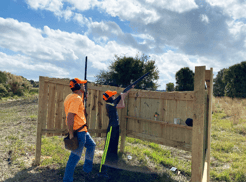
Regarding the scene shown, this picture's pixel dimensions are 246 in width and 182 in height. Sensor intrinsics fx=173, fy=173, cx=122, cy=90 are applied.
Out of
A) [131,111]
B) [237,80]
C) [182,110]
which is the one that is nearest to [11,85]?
[131,111]

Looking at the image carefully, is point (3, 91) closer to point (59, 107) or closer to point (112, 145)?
point (59, 107)

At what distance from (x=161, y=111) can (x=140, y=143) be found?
2.92m

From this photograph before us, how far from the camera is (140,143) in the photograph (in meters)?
7.02

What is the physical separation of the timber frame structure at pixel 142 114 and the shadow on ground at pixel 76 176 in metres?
0.44

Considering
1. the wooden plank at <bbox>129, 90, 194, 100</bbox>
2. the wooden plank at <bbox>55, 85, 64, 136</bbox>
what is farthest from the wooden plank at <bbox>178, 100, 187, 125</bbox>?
the wooden plank at <bbox>55, 85, 64, 136</bbox>

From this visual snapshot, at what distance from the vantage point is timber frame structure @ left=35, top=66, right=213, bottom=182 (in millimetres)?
3904

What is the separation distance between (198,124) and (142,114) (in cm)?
246

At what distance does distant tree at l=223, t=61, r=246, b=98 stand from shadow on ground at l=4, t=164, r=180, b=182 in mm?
16521

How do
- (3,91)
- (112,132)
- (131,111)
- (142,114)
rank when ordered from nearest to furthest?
1. (112,132)
2. (142,114)
3. (131,111)
4. (3,91)

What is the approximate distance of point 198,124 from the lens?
2.74 meters

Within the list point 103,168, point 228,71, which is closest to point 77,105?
point 103,168

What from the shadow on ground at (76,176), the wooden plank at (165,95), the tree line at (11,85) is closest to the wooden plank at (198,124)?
the wooden plank at (165,95)

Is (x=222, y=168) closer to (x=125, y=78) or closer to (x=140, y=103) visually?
(x=140, y=103)

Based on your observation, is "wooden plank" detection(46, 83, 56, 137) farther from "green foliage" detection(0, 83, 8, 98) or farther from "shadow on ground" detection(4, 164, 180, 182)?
"green foliage" detection(0, 83, 8, 98)
